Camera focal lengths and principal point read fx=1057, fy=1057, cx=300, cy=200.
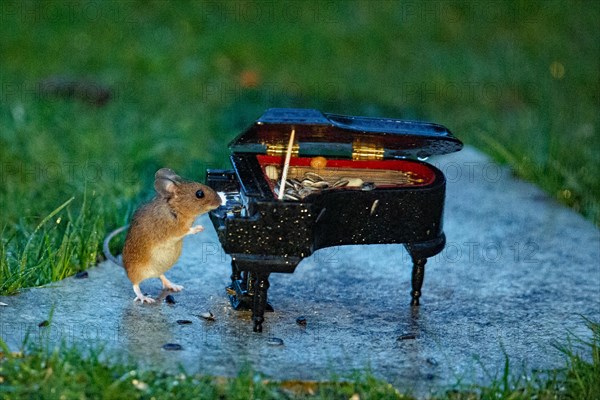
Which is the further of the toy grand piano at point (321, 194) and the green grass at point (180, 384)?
the toy grand piano at point (321, 194)

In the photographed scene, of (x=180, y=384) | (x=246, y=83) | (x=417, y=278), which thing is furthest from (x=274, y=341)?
(x=246, y=83)

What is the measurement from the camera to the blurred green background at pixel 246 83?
26.8 ft

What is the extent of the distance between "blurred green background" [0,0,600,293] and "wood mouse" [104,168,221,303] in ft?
3.09

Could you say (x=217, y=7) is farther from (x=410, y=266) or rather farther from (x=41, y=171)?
(x=410, y=266)

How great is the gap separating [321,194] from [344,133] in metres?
0.39

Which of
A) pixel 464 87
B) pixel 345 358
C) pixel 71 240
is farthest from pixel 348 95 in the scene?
pixel 345 358

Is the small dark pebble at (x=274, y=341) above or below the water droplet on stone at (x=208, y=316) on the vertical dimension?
above

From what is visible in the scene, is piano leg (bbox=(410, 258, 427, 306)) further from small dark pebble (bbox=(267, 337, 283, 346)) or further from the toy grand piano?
small dark pebble (bbox=(267, 337, 283, 346))

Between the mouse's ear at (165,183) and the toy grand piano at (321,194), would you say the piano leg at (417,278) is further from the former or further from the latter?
the mouse's ear at (165,183)

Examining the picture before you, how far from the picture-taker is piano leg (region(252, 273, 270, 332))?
5.15m

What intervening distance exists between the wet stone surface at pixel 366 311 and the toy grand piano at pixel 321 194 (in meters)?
0.22

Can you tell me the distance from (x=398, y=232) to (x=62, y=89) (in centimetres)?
595

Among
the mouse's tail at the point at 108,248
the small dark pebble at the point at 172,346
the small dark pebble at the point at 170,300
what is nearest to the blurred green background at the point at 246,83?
the mouse's tail at the point at 108,248

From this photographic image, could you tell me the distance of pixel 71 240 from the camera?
6.11 metres
